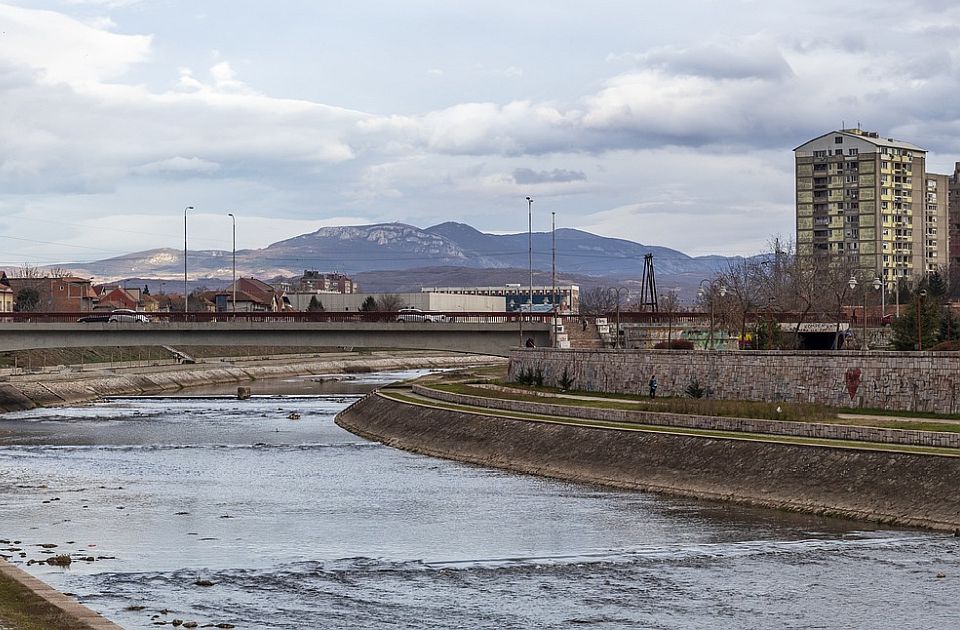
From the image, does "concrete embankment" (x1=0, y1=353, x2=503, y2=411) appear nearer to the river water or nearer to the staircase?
the staircase

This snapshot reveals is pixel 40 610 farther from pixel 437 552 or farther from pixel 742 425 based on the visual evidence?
pixel 742 425

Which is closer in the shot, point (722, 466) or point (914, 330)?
point (722, 466)

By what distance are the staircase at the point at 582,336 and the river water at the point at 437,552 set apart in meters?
42.4

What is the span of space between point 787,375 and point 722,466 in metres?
17.8

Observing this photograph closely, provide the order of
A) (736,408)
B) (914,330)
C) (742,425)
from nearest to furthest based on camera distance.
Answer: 1. (742,425)
2. (736,408)
3. (914,330)

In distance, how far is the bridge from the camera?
321 ft

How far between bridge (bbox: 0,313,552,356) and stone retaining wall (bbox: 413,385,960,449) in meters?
16.4

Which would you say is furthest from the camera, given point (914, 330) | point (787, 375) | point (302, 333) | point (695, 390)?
point (302, 333)

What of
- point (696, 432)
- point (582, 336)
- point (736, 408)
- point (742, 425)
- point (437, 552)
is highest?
point (582, 336)

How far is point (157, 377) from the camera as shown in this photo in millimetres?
142000

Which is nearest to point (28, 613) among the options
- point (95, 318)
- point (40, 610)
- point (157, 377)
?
point (40, 610)

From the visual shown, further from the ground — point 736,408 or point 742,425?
point 736,408

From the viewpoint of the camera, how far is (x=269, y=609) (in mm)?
32062

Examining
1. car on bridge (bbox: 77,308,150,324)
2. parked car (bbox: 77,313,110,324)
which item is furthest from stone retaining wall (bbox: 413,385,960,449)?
parked car (bbox: 77,313,110,324)
